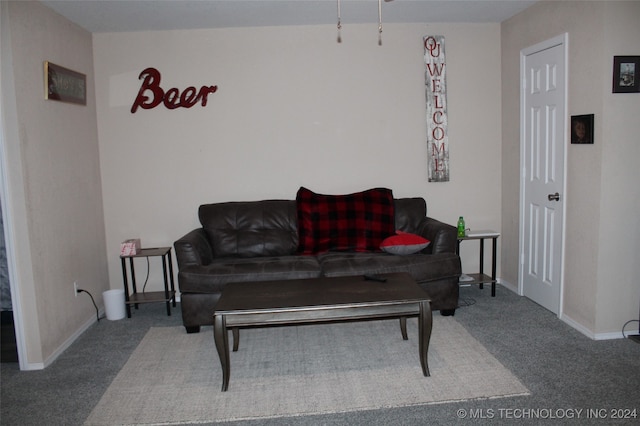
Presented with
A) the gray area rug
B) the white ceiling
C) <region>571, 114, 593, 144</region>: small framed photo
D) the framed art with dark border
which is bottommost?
the gray area rug

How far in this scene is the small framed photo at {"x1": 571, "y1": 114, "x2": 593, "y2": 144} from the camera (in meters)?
3.59

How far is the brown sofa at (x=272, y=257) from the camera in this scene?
3.98 m

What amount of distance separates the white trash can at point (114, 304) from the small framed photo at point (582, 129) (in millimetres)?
3779

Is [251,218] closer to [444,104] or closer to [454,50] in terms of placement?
[444,104]

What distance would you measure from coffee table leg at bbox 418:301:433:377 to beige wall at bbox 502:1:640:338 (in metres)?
1.34

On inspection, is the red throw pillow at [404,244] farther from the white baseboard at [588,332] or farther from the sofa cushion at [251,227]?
the white baseboard at [588,332]

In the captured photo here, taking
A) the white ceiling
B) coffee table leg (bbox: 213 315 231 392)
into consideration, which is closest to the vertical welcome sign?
the white ceiling

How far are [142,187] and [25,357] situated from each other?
188 centimetres

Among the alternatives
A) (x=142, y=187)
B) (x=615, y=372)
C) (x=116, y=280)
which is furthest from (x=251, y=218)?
(x=615, y=372)

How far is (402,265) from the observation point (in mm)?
4086

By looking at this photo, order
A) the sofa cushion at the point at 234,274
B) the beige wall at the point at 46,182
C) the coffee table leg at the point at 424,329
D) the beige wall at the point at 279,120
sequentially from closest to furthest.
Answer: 1. the coffee table leg at the point at 424,329
2. the beige wall at the point at 46,182
3. the sofa cushion at the point at 234,274
4. the beige wall at the point at 279,120

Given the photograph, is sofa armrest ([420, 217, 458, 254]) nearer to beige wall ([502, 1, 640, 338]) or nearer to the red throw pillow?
the red throw pillow

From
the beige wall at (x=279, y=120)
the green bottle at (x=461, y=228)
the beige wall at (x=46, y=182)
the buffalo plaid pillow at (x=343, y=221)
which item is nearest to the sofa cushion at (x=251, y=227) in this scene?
the buffalo plaid pillow at (x=343, y=221)

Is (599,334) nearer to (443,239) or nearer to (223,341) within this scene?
(443,239)
